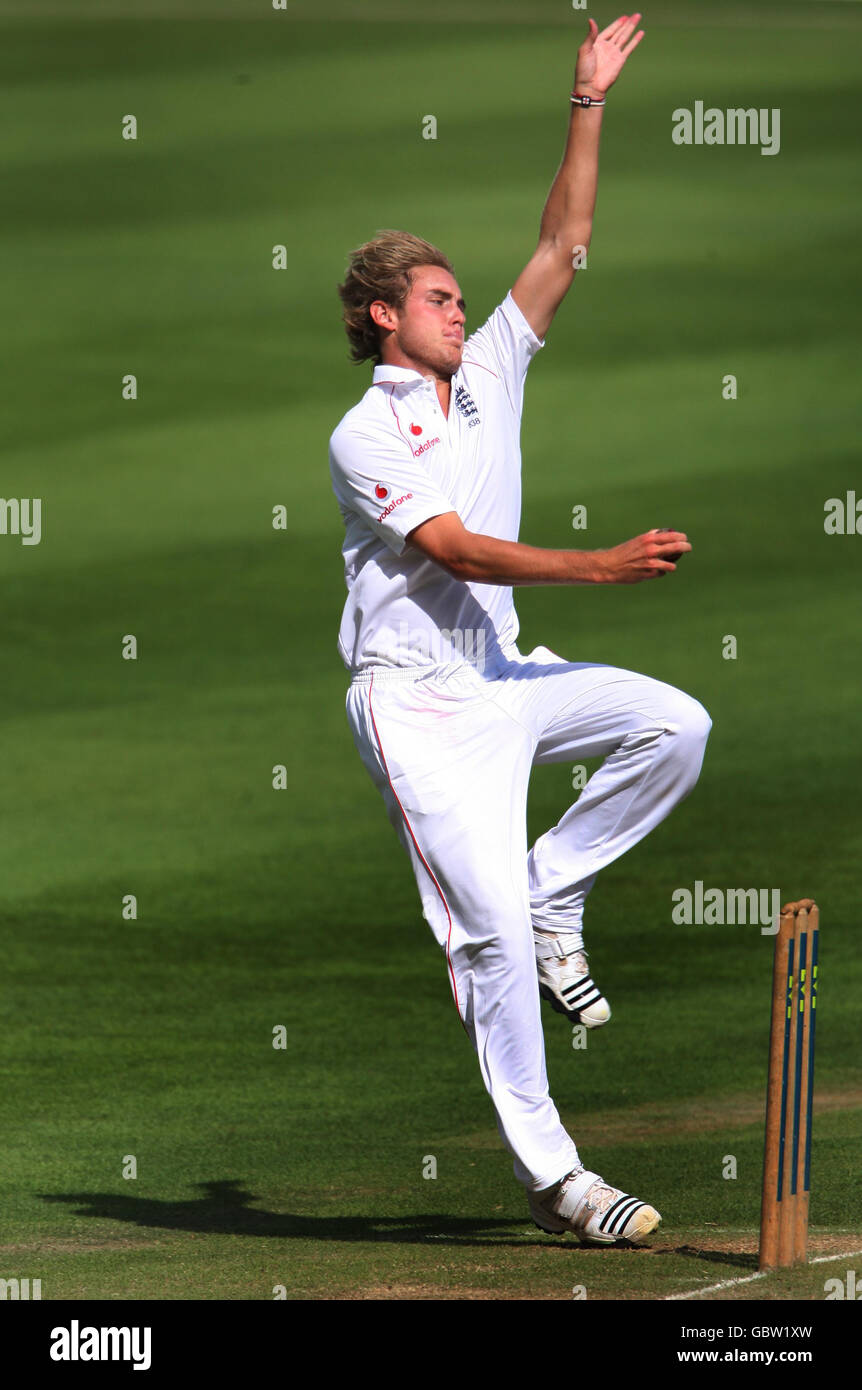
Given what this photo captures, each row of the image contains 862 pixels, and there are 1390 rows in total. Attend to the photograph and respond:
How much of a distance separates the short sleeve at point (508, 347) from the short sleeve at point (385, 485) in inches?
24.1

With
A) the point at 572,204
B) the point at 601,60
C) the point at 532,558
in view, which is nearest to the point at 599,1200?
the point at 532,558

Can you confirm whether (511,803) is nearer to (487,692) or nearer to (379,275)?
(487,692)

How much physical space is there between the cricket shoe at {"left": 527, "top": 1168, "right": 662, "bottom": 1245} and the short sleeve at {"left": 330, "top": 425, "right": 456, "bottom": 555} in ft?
6.76

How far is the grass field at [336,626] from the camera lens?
8172 mm

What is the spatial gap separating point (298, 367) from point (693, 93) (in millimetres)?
8529

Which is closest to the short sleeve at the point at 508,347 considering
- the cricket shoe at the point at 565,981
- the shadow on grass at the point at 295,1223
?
the cricket shoe at the point at 565,981

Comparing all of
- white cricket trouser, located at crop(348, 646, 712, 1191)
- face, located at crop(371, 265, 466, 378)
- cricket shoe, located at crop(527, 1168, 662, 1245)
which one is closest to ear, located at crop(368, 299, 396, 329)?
face, located at crop(371, 265, 466, 378)

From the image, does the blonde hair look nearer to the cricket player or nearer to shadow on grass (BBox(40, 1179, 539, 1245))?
the cricket player

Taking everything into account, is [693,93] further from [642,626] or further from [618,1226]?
[618,1226]

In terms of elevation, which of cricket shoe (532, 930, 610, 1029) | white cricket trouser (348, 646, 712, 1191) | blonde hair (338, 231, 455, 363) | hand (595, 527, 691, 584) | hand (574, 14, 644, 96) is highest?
hand (574, 14, 644, 96)

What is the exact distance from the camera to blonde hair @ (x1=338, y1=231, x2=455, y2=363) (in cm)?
658

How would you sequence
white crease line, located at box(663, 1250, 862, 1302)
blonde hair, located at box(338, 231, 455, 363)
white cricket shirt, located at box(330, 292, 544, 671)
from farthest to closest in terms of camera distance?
1. blonde hair, located at box(338, 231, 455, 363)
2. white cricket shirt, located at box(330, 292, 544, 671)
3. white crease line, located at box(663, 1250, 862, 1302)

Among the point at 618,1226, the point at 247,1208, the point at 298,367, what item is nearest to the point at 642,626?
the point at 298,367

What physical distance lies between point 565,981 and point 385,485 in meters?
1.75
